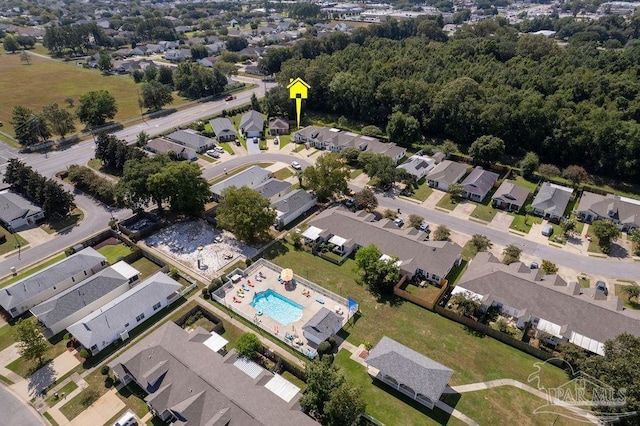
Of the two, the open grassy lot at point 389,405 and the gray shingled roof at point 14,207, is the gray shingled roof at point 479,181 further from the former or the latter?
the gray shingled roof at point 14,207

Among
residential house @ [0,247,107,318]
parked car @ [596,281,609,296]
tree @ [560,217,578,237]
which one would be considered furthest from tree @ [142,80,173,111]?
parked car @ [596,281,609,296]

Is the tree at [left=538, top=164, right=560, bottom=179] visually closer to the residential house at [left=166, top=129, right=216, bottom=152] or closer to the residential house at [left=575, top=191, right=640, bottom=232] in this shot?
the residential house at [left=575, top=191, right=640, bottom=232]

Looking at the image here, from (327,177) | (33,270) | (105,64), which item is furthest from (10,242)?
(105,64)

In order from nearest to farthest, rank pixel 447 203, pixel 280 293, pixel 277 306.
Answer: pixel 277 306 → pixel 280 293 → pixel 447 203

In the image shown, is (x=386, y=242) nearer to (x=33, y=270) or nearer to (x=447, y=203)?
(x=447, y=203)

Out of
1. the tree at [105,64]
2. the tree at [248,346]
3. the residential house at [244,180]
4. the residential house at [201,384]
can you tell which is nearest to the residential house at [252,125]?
the residential house at [244,180]

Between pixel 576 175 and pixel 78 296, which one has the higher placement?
pixel 576 175

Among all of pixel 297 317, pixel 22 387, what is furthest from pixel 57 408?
pixel 297 317

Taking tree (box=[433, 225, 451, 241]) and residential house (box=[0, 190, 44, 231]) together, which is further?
residential house (box=[0, 190, 44, 231])
